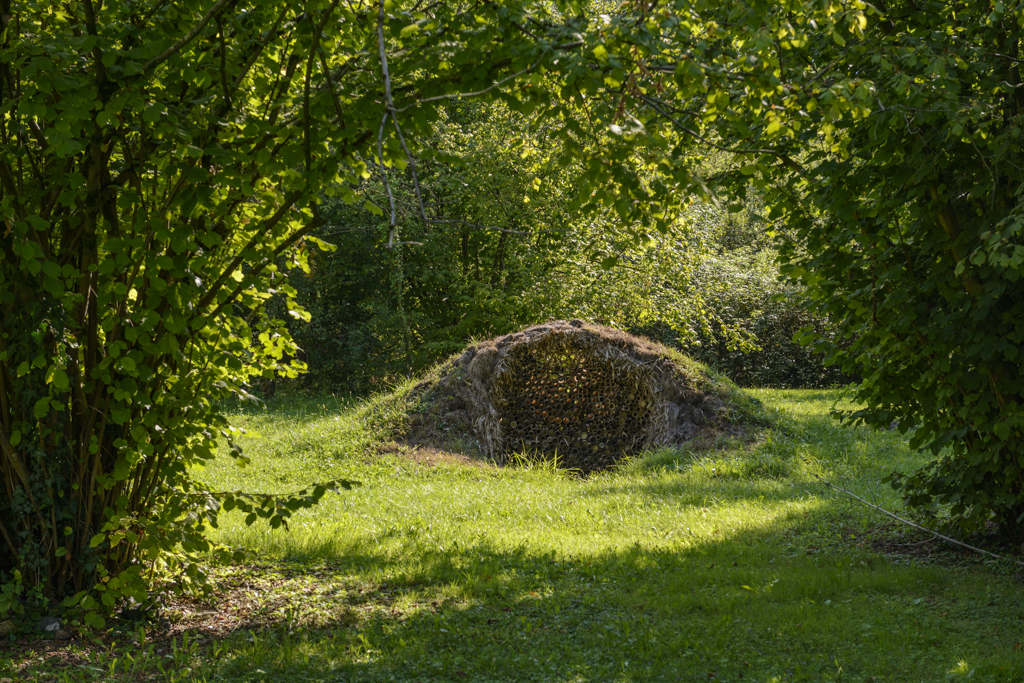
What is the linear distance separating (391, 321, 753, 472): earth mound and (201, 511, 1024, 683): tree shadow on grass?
5162mm

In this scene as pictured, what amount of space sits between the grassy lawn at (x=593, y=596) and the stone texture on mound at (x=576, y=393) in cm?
257

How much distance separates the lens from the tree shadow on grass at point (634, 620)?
369cm

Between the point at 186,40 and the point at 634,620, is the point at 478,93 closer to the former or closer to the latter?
the point at 186,40

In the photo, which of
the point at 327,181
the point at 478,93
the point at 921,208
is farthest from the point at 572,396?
the point at 478,93

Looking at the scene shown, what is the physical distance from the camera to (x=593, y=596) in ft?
15.6

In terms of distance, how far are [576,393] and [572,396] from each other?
0.24 ft

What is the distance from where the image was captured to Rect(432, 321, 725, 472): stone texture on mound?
35.9 ft

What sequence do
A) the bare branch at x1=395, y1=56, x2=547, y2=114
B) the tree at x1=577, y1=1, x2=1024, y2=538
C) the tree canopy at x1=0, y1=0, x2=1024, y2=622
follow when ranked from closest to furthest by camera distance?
the bare branch at x1=395, y1=56, x2=547, y2=114 → the tree canopy at x1=0, y1=0, x2=1024, y2=622 → the tree at x1=577, y1=1, x2=1024, y2=538

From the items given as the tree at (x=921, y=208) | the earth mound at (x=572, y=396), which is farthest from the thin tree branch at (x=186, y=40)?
the earth mound at (x=572, y=396)

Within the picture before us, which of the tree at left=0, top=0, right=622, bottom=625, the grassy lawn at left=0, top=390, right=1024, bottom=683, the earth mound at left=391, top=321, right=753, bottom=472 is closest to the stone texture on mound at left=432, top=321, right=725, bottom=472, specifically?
the earth mound at left=391, top=321, right=753, bottom=472

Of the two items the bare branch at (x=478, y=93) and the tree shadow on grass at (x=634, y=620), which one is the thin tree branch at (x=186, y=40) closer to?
the bare branch at (x=478, y=93)

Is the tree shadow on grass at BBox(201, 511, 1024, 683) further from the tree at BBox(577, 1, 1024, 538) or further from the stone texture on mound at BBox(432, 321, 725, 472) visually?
the stone texture on mound at BBox(432, 321, 725, 472)

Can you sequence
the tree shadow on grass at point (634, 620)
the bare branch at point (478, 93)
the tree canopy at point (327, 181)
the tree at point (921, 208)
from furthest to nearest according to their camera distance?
the tree at point (921, 208) < the tree shadow on grass at point (634, 620) < the tree canopy at point (327, 181) < the bare branch at point (478, 93)

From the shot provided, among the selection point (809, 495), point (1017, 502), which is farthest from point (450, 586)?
point (809, 495)
